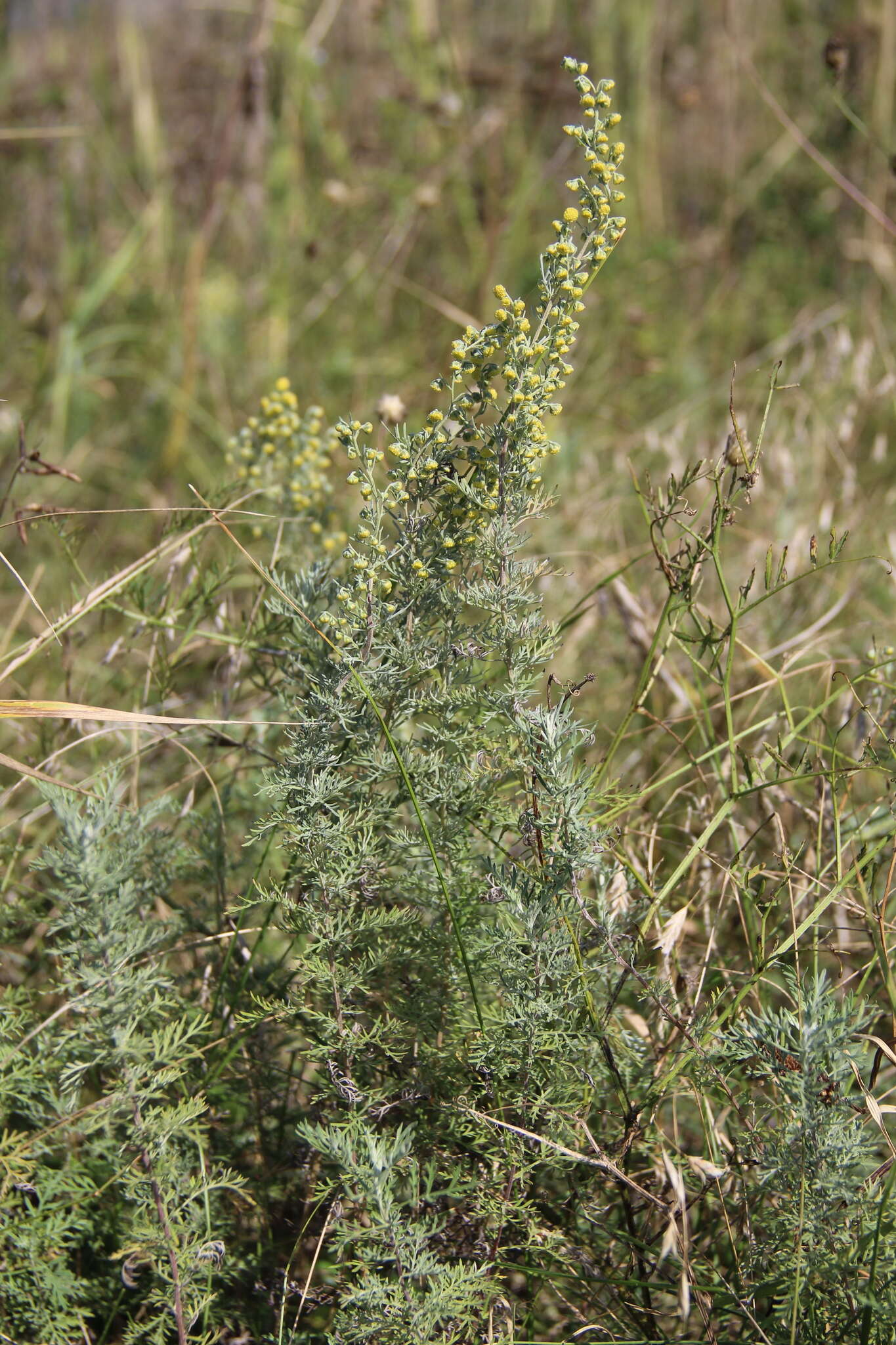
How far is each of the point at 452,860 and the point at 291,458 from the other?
32.9 inches

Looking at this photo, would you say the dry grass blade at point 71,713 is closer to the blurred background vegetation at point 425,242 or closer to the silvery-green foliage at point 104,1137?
the silvery-green foliage at point 104,1137

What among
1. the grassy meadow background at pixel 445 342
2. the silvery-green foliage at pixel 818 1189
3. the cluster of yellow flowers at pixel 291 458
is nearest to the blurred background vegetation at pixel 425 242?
the grassy meadow background at pixel 445 342

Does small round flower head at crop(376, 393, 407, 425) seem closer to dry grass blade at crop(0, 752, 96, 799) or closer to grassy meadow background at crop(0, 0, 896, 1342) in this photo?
grassy meadow background at crop(0, 0, 896, 1342)

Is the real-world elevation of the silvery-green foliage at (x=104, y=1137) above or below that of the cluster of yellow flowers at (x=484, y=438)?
below

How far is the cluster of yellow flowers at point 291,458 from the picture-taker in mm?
1731

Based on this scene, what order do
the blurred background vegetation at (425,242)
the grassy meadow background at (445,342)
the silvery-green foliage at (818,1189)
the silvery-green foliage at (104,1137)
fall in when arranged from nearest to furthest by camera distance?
the silvery-green foliage at (818,1189) → the silvery-green foliage at (104,1137) → the grassy meadow background at (445,342) → the blurred background vegetation at (425,242)

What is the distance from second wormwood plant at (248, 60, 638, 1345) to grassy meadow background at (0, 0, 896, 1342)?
0.16 metres

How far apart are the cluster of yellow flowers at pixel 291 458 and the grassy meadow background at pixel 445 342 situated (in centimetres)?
7

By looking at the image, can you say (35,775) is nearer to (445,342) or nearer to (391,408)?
(391,408)

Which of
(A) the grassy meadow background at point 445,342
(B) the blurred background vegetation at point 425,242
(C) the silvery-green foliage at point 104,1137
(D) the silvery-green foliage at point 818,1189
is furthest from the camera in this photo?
(B) the blurred background vegetation at point 425,242

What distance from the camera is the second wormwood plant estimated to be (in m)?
1.13

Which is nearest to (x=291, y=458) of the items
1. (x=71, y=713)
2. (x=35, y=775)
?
(x=71, y=713)

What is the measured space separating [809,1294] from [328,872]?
68cm

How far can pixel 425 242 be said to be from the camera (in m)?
4.14
